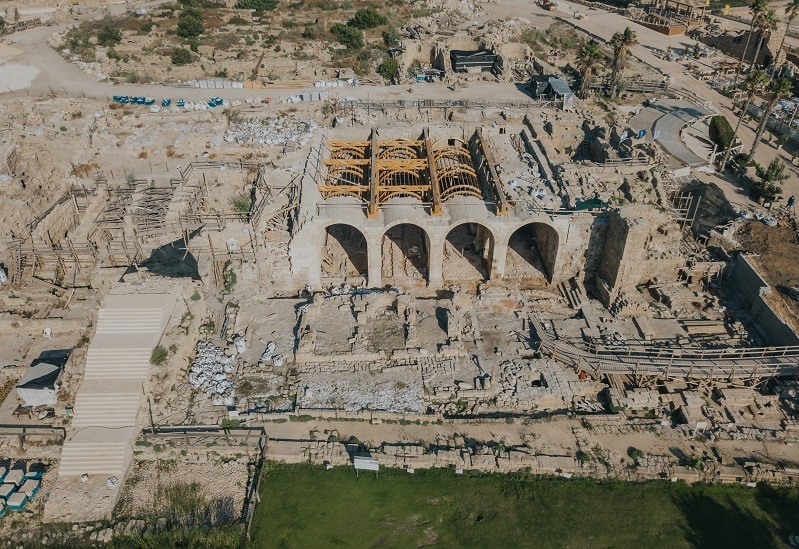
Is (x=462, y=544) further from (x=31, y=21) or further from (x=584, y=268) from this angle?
(x=31, y=21)

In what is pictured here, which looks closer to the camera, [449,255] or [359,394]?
[359,394]

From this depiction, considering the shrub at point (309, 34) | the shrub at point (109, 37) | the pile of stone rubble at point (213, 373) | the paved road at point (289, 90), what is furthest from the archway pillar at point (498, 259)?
the shrub at point (109, 37)

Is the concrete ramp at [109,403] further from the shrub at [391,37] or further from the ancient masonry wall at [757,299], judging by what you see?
the shrub at [391,37]

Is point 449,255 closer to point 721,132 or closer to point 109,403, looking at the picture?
point 109,403

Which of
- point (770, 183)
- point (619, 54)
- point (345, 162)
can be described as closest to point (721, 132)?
point (770, 183)

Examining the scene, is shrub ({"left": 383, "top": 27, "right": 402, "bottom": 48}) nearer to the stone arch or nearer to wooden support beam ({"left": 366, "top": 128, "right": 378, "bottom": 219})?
wooden support beam ({"left": 366, "top": 128, "right": 378, "bottom": 219})

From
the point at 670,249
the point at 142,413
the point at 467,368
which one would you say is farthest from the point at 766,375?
the point at 142,413
